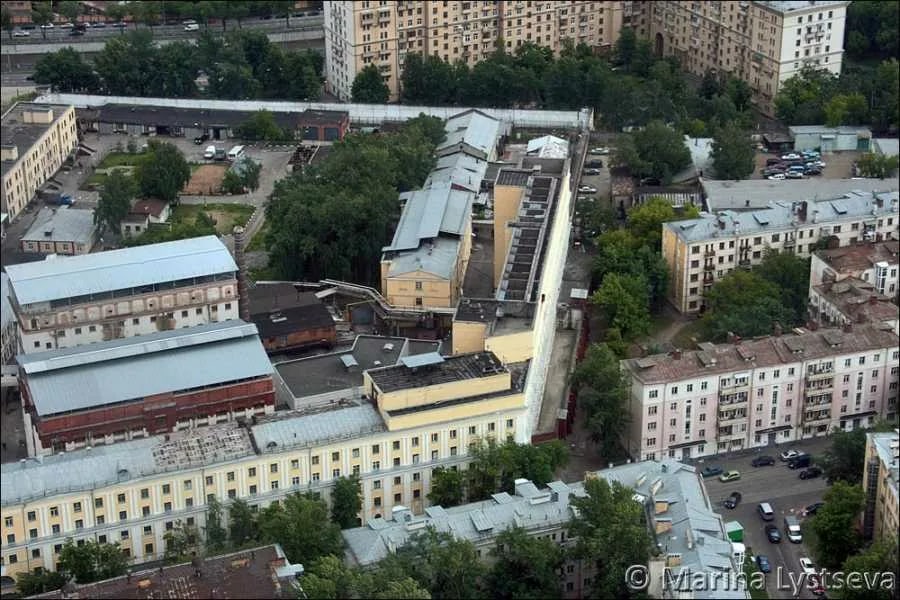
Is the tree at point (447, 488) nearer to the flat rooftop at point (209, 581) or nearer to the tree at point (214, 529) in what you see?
the tree at point (214, 529)

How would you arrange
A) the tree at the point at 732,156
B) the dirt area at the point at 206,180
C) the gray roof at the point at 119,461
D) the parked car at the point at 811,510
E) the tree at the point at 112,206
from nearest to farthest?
the gray roof at the point at 119,461
the parked car at the point at 811,510
the tree at the point at 112,206
the tree at the point at 732,156
the dirt area at the point at 206,180

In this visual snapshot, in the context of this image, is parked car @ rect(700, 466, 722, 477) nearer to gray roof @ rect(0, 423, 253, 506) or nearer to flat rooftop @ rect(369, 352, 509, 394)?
flat rooftop @ rect(369, 352, 509, 394)

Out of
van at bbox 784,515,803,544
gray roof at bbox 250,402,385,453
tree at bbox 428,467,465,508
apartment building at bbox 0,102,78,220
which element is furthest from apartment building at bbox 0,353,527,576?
apartment building at bbox 0,102,78,220

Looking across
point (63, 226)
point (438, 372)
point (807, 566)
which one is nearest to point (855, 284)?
point (807, 566)

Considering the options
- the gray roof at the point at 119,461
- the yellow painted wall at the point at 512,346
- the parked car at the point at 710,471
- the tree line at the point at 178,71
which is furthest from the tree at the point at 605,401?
the tree line at the point at 178,71

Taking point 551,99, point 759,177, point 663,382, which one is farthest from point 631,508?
point 551,99

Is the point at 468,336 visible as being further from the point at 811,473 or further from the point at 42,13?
the point at 42,13
